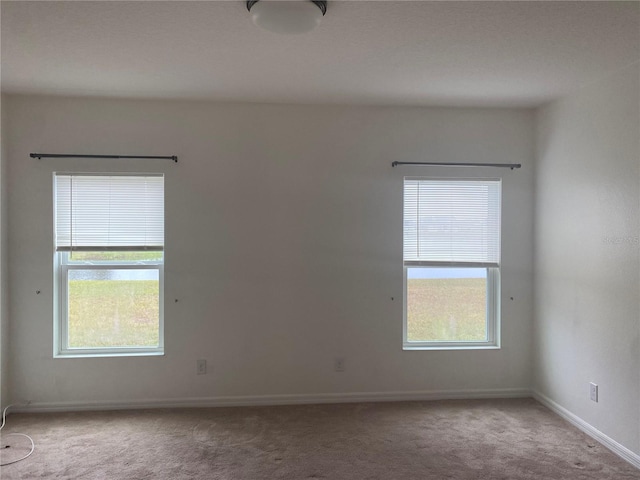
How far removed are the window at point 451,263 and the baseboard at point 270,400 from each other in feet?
1.31

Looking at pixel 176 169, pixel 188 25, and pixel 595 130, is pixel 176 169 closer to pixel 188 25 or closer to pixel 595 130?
pixel 188 25

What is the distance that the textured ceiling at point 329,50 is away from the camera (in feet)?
6.30

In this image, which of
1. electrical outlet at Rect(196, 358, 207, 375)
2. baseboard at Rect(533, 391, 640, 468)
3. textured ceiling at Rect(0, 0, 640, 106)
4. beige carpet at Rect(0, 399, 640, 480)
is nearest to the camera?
textured ceiling at Rect(0, 0, 640, 106)

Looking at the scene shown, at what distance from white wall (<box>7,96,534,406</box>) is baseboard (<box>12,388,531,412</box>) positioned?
36mm

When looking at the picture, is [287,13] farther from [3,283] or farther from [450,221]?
[3,283]

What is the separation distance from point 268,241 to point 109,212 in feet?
4.22

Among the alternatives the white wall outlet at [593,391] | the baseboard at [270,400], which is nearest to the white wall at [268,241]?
the baseboard at [270,400]

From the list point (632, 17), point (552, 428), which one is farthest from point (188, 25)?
point (552, 428)

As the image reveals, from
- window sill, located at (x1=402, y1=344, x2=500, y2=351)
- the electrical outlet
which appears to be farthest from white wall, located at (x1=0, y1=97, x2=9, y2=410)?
window sill, located at (x1=402, y1=344, x2=500, y2=351)

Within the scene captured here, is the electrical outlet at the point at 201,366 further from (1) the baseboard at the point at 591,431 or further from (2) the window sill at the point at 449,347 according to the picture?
(1) the baseboard at the point at 591,431

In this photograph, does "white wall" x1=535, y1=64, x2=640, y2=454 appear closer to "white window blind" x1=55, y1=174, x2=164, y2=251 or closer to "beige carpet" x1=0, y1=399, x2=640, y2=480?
"beige carpet" x1=0, y1=399, x2=640, y2=480

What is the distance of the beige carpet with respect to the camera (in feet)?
7.77

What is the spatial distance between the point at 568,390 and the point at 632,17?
8.23 feet

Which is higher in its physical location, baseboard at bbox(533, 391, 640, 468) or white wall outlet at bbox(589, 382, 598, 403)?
white wall outlet at bbox(589, 382, 598, 403)
